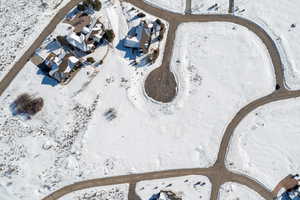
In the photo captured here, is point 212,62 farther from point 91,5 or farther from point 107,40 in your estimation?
point 91,5

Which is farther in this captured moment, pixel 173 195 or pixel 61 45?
pixel 61 45

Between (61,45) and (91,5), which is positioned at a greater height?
(91,5)

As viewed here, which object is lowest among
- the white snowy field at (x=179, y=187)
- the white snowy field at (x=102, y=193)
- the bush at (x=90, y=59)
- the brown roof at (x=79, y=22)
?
the white snowy field at (x=102, y=193)

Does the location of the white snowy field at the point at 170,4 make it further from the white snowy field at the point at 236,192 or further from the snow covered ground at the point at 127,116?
the white snowy field at the point at 236,192

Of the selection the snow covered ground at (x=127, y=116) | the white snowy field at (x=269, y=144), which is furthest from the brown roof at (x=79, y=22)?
the white snowy field at (x=269, y=144)

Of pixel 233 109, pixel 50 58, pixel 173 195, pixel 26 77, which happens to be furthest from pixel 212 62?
pixel 26 77

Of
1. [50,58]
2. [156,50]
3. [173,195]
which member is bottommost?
[173,195]

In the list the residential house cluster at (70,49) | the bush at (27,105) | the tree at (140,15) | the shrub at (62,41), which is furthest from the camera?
the tree at (140,15)
